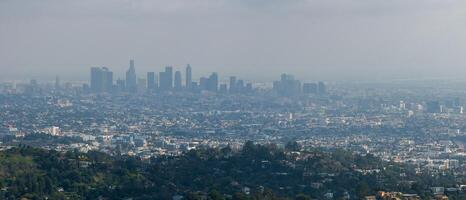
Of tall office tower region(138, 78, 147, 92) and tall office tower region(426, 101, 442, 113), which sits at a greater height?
tall office tower region(138, 78, 147, 92)

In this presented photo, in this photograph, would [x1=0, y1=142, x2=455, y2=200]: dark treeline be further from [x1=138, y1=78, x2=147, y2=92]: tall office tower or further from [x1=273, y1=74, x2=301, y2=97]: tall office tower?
[x1=138, y1=78, x2=147, y2=92]: tall office tower

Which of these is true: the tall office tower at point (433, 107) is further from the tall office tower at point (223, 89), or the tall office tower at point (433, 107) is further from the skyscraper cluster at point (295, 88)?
the tall office tower at point (223, 89)

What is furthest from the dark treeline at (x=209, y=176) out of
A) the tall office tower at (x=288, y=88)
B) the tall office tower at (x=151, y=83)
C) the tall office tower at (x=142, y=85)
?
the tall office tower at (x=151, y=83)

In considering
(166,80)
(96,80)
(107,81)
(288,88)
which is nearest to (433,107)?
(288,88)

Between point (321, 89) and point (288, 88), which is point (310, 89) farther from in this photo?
point (288, 88)

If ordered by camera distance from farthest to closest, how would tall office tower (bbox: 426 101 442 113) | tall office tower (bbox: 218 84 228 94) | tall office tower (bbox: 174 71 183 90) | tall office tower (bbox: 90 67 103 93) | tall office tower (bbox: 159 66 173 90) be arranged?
tall office tower (bbox: 159 66 173 90) < tall office tower (bbox: 90 67 103 93) < tall office tower (bbox: 174 71 183 90) < tall office tower (bbox: 218 84 228 94) < tall office tower (bbox: 426 101 442 113)

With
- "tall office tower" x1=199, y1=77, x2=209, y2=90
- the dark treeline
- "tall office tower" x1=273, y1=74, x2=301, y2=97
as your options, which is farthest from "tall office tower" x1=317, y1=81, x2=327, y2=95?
the dark treeline
